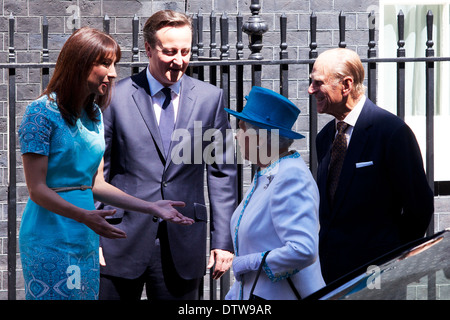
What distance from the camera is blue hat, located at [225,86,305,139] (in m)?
3.26

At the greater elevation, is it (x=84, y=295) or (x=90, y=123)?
(x=90, y=123)

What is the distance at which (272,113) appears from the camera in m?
3.31

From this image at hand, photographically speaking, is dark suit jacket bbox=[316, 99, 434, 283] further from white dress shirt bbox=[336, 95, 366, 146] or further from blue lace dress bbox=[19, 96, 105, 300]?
blue lace dress bbox=[19, 96, 105, 300]

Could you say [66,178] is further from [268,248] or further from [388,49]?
[388,49]

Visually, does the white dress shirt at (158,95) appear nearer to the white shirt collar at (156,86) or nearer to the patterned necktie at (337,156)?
the white shirt collar at (156,86)

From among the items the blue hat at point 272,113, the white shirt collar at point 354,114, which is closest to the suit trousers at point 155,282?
the blue hat at point 272,113

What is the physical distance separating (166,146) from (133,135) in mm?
171

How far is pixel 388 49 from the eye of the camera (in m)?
6.89

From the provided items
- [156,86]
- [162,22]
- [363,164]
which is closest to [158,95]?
[156,86]

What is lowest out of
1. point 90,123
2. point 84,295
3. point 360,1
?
point 84,295

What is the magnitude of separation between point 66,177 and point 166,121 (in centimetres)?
84

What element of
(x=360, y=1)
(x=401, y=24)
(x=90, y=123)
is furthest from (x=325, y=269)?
(x=360, y=1)

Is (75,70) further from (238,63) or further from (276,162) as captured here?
(238,63)
